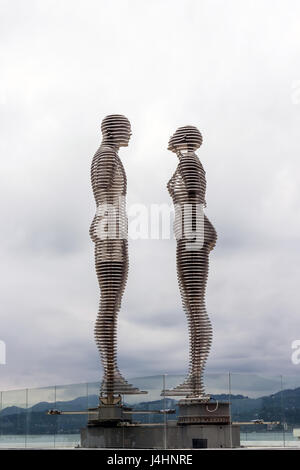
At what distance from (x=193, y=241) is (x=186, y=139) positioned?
15.1ft

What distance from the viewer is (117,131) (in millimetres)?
Answer: 34250

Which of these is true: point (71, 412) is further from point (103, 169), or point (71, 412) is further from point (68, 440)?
point (103, 169)

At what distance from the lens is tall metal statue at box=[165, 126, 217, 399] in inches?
1233

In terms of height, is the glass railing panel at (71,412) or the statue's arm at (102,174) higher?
the statue's arm at (102,174)

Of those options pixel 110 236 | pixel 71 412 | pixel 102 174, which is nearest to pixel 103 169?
pixel 102 174

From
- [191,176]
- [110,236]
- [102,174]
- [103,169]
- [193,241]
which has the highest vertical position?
[103,169]

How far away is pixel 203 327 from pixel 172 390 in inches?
149

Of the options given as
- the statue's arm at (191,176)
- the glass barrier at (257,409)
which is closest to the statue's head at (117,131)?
the statue's arm at (191,176)

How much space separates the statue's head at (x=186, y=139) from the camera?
33.7 metres

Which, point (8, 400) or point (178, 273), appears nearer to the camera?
point (8, 400)

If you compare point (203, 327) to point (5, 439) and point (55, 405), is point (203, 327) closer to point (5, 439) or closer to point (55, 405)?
point (55, 405)

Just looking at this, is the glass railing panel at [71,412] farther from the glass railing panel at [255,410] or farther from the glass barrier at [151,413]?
the glass railing panel at [255,410]

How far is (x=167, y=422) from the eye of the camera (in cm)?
2720
